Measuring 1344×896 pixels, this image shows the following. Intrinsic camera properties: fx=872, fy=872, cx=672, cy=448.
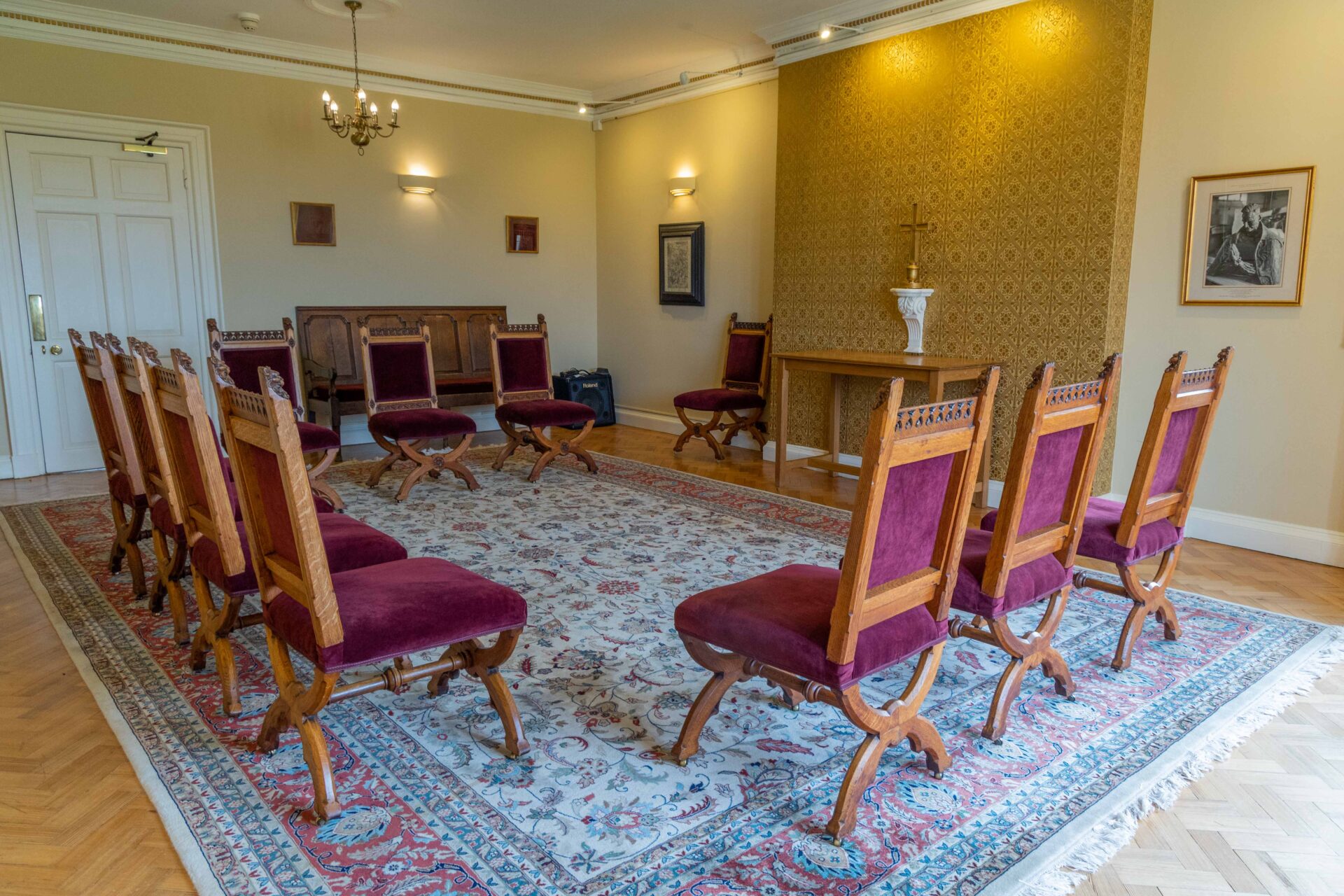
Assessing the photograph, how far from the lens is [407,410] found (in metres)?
6.02

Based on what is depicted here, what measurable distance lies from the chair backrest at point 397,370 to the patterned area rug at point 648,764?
7.75 ft

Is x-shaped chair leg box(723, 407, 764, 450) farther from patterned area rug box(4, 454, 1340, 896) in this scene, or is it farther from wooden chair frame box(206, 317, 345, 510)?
patterned area rug box(4, 454, 1340, 896)

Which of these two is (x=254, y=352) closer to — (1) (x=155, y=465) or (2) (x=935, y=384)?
(1) (x=155, y=465)

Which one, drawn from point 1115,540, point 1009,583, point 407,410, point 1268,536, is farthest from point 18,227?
point 1268,536

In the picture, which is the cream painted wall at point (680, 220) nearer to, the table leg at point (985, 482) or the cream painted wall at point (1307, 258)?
the table leg at point (985, 482)

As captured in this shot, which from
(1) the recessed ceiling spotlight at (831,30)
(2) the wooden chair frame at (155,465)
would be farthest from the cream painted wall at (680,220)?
(2) the wooden chair frame at (155,465)

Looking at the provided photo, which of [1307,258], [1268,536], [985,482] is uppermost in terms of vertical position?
[1307,258]

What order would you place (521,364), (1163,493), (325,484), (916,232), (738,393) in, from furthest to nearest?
1. (738,393)
2. (521,364)
3. (916,232)
4. (325,484)
5. (1163,493)

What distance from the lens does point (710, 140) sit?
759cm

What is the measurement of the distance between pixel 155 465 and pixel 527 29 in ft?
15.2

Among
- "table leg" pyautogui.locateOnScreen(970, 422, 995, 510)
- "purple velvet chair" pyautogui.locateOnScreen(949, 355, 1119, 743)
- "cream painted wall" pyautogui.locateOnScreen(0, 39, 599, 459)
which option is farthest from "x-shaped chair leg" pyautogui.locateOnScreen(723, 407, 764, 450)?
"purple velvet chair" pyautogui.locateOnScreen(949, 355, 1119, 743)

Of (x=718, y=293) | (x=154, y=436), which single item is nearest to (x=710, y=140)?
(x=718, y=293)

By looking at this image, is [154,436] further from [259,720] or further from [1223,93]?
[1223,93]

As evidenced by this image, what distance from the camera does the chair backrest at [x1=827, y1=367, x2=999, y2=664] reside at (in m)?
1.97
